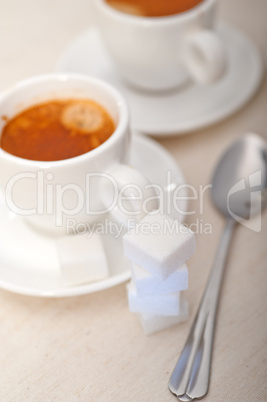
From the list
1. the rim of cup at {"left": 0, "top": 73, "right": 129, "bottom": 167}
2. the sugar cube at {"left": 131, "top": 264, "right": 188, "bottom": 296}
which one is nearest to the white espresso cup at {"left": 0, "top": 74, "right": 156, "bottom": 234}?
the rim of cup at {"left": 0, "top": 73, "right": 129, "bottom": 167}

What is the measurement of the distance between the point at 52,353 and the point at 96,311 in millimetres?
106

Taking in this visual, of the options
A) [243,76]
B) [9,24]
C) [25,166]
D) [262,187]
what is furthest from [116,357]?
[9,24]

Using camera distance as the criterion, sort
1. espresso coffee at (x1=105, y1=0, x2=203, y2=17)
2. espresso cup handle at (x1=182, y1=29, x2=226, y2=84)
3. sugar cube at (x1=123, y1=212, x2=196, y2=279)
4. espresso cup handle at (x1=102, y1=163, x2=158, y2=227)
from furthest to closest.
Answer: espresso coffee at (x1=105, y1=0, x2=203, y2=17) < espresso cup handle at (x1=182, y1=29, x2=226, y2=84) < espresso cup handle at (x1=102, y1=163, x2=158, y2=227) < sugar cube at (x1=123, y1=212, x2=196, y2=279)

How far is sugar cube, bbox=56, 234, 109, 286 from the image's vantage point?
2.74 feet

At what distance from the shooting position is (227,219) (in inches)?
39.9

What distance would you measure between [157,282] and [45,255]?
27cm

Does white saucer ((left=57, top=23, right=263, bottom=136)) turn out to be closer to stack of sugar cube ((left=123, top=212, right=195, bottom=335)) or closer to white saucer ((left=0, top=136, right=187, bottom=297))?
white saucer ((left=0, top=136, right=187, bottom=297))

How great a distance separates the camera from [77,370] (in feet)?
2.61

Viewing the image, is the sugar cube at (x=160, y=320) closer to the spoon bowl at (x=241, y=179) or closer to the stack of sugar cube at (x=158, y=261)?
the stack of sugar cube at (x=158, y=261)

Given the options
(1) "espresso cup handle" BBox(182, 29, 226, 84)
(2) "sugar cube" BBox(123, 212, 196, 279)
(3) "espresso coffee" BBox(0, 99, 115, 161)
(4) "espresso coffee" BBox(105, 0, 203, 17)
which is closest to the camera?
Result: (2) "sugar cube" BBox(123, 212, 196, 279)

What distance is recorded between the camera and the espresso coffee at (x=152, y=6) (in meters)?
1.27

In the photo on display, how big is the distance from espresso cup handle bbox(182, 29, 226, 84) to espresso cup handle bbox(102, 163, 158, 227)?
1.32 feet

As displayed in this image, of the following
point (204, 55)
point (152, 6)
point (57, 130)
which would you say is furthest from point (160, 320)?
point (152, 6)

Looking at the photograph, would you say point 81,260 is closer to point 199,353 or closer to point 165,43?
point 199,353
